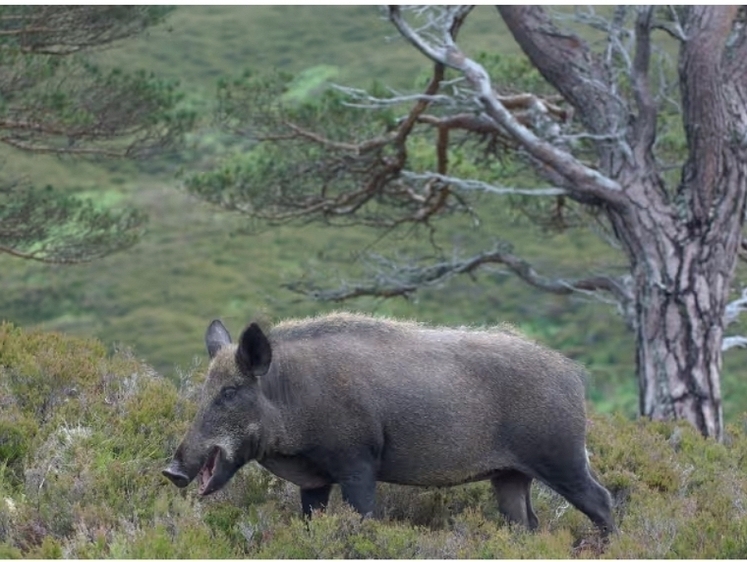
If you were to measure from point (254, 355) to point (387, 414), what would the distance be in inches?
38.7

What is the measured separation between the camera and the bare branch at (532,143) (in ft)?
48.8

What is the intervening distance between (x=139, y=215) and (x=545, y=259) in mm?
41675

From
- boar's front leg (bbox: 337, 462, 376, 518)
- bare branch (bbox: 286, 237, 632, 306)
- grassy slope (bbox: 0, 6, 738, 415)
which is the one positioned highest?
boar's front leg (bbox: 337, 462, 376, 518)

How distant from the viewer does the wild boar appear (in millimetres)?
8273

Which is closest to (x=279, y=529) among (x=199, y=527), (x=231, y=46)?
(x=199, y=527)

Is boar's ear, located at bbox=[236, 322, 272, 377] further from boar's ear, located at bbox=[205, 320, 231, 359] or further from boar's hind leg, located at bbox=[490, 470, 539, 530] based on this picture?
boar's hind leg, located at bbox=[490, 470, 539, 530]

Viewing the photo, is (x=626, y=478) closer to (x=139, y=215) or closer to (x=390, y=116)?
(x=390, y=116)

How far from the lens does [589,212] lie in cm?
1945

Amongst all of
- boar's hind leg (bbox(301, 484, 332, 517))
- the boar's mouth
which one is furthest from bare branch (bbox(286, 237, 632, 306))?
the boar's mouth

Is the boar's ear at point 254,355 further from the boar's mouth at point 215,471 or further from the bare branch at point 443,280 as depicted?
the bare branch at point 443,280

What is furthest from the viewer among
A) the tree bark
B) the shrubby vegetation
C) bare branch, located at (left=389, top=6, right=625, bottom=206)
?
bare branch, located at (left=389, top=6, right=625, bottom=206)

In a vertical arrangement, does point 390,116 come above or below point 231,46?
above

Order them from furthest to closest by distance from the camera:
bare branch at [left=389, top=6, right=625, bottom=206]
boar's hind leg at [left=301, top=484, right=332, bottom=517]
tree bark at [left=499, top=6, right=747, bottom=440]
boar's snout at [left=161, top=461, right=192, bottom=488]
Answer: bare branch at [left=389, top=6, right=625, bottom=206] < tree bark at [left=499, top=6, right=747, bottom=440] < boar's hind leg at [left=301, top=484, right=332, bottom=517] < boar's snout at [left=161, top=461, right=192, bottom=488]

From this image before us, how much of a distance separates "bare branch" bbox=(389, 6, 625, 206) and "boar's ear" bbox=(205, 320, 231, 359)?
678 cm
